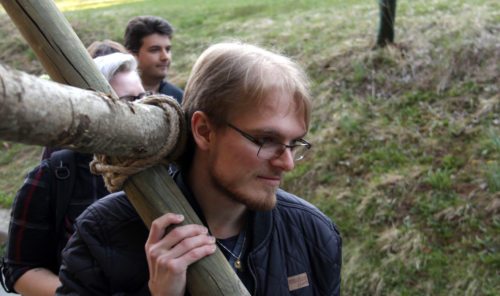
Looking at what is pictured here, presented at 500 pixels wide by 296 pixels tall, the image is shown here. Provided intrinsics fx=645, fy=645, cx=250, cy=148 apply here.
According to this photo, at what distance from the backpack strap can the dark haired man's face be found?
2.24 m

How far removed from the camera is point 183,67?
9.21 meters

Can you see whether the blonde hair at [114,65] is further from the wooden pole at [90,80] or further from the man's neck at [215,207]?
the wooden pole at [90,80]

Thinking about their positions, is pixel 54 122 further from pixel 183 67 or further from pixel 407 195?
pixel 183 67

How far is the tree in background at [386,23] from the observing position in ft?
23.2

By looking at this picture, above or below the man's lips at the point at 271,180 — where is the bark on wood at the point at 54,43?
above

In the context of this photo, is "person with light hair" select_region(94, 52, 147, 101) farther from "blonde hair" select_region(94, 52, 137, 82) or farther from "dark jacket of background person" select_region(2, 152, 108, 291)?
"dark jacket of background person" select_region(2, 152, 108, 291)

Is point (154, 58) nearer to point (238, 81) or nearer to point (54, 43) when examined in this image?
point (238, 81)

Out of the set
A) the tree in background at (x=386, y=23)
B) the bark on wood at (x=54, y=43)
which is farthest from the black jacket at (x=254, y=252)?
the tree in background at (x=386, y=23)

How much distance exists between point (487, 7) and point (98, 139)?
23.3ft

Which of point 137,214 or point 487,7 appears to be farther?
point 487,7

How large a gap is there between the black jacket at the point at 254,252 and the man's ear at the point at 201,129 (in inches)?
6.8

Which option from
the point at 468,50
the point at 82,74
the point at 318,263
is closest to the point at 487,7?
the point at 468,50

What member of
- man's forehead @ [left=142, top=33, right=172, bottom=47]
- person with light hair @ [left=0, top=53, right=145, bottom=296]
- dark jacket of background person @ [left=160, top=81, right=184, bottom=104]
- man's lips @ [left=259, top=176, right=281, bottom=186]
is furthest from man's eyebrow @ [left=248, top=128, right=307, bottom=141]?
man's forehead @ [left=142, top=33, right=172, bottom=47]

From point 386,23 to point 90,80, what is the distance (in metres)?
5.89
